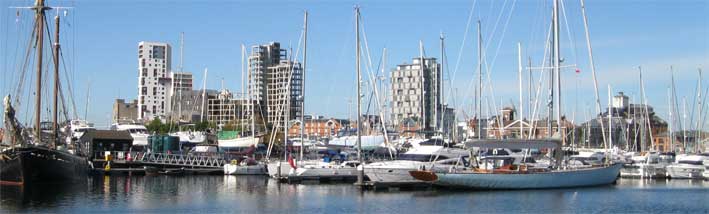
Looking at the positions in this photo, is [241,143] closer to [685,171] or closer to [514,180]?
[685,171]

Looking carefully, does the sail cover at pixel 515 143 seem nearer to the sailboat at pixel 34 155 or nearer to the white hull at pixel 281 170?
the white hull at pixel 281 170

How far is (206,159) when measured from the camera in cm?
8825

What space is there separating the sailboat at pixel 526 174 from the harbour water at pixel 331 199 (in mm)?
941

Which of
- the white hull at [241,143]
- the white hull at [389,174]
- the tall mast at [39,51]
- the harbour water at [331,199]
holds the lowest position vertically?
the harbour water at [331,199]

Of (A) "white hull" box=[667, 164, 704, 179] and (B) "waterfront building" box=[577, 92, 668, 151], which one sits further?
(B) "waterfront building" box=[577, 92, 668, 151]

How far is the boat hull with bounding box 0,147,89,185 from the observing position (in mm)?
57938

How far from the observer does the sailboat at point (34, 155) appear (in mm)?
58125

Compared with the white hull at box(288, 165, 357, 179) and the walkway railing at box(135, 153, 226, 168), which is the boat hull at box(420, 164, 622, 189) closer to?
the white hull at box(288, 165, 357, 179)

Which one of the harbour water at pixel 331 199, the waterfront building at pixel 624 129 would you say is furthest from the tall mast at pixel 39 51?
the waterfront building at pixel 624 129

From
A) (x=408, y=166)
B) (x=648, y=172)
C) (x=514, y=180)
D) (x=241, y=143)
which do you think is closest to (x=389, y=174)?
(x=408, y=166)

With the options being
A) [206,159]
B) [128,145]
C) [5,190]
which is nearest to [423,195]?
[5,190]

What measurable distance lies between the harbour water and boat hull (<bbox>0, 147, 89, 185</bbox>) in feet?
4.66

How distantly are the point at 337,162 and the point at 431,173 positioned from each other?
18100mm

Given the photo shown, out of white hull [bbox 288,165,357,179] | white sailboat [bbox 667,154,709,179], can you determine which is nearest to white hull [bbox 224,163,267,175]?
white hull [bbox 288,165,357,179]
